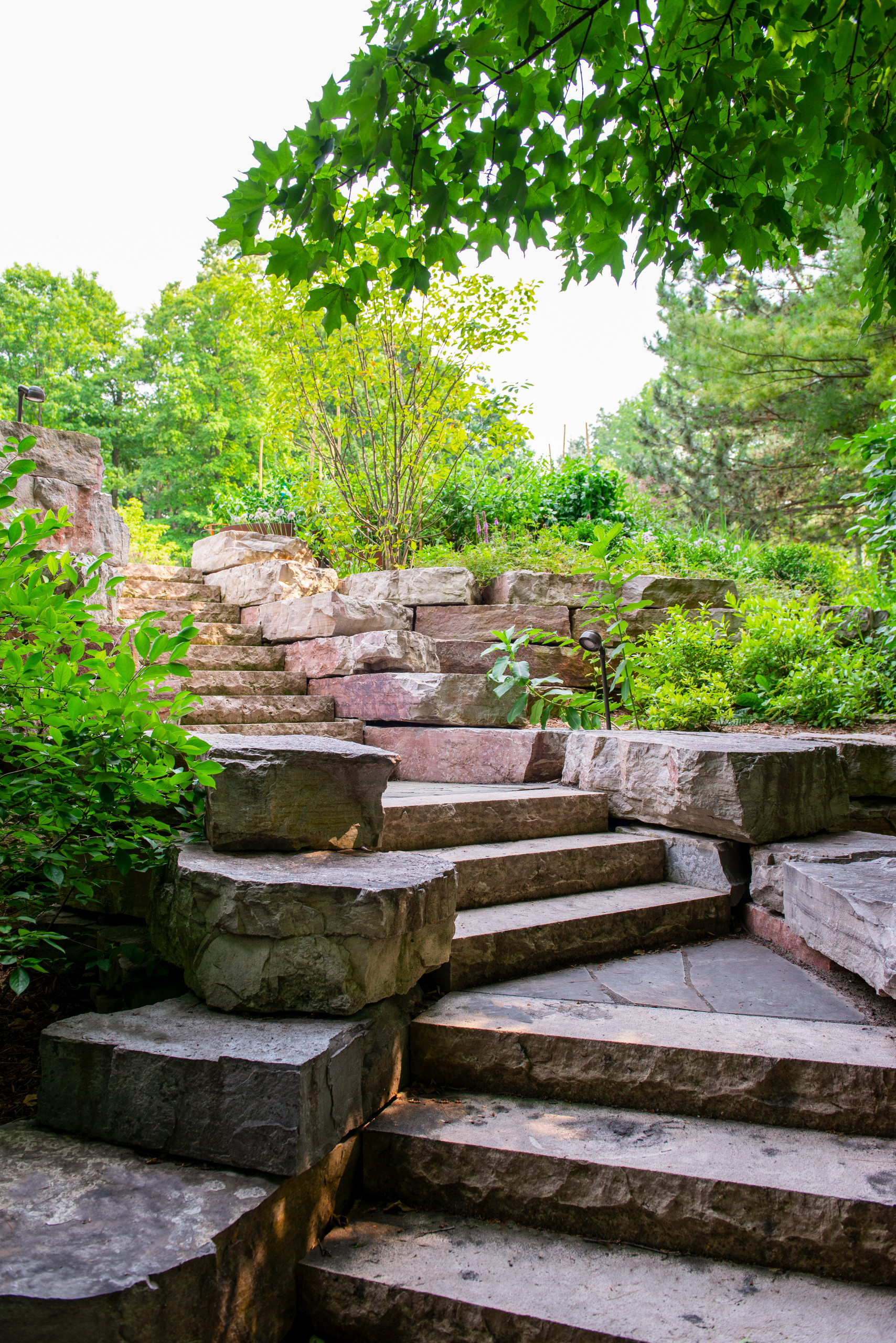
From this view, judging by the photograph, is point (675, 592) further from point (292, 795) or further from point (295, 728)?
point (292, 795)

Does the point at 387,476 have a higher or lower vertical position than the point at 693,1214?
higher

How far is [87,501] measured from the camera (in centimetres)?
365

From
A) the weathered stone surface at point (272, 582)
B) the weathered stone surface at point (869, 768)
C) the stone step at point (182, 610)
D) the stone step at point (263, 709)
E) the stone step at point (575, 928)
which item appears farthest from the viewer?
the weathered stone surface at point (272, 582)

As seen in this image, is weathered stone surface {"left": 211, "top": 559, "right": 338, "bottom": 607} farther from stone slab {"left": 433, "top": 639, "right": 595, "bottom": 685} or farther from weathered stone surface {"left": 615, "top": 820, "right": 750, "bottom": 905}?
weathered stone surface {"left": 615, "top": 820, "right": 750, "bottom": 905}

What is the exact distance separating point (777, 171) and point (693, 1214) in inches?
102

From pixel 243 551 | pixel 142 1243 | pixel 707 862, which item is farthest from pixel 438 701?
pixel 243 551

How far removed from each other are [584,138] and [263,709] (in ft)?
10.9

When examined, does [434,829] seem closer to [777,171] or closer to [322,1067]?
[322,1067]

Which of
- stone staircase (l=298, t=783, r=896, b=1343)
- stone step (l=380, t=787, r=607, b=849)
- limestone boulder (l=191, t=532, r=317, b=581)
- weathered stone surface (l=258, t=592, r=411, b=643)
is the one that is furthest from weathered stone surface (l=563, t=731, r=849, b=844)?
limestone boulder (l=191, t=532, r=317, b=581)

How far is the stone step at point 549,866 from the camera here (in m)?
2.75

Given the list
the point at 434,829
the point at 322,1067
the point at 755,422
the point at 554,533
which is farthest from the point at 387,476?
the point at 755,422

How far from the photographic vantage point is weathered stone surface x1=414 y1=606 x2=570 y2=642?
19.2ft

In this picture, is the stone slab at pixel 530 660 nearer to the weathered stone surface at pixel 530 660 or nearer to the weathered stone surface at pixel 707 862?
the weathered stone surface at pixel 530 660

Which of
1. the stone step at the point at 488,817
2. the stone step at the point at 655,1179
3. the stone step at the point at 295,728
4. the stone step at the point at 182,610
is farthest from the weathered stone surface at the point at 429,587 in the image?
the stone step at the point at 655,1179
